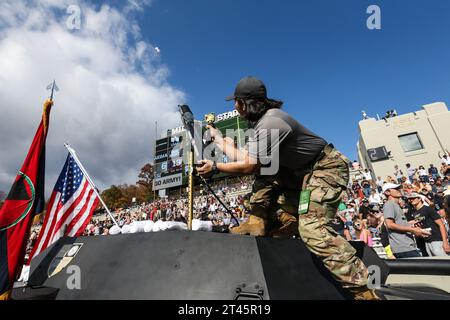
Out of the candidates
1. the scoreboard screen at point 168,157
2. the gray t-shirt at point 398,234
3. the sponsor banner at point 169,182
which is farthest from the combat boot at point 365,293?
the sponsor banner at point 169,182

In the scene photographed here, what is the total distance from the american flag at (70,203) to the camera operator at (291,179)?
267cm

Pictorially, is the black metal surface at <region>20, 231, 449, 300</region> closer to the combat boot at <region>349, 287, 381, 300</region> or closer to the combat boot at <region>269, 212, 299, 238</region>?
the combat boot at <region>349, 287, 381, 300</region>

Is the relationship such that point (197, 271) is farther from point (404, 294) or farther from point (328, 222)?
point (404, 294)

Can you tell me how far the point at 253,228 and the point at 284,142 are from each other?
85 cm

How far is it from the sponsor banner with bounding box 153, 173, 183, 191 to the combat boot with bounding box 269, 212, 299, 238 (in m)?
39.2

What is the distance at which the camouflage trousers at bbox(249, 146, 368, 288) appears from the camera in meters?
1.75

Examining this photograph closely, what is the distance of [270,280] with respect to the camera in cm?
141

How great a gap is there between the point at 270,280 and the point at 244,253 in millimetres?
204

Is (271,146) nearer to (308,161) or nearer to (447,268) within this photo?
(308,161)


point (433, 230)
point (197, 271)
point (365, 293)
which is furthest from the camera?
point (433, 230)

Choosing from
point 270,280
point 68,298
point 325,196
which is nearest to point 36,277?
point 68,298

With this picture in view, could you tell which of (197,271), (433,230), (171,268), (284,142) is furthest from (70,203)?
(433,230)

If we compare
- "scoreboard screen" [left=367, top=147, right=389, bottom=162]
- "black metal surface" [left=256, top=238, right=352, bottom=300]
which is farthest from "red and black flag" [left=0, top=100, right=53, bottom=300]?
"scoreboard screen" [left=367, top=147, right=389, bottom=162]

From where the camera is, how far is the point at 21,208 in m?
2.86
